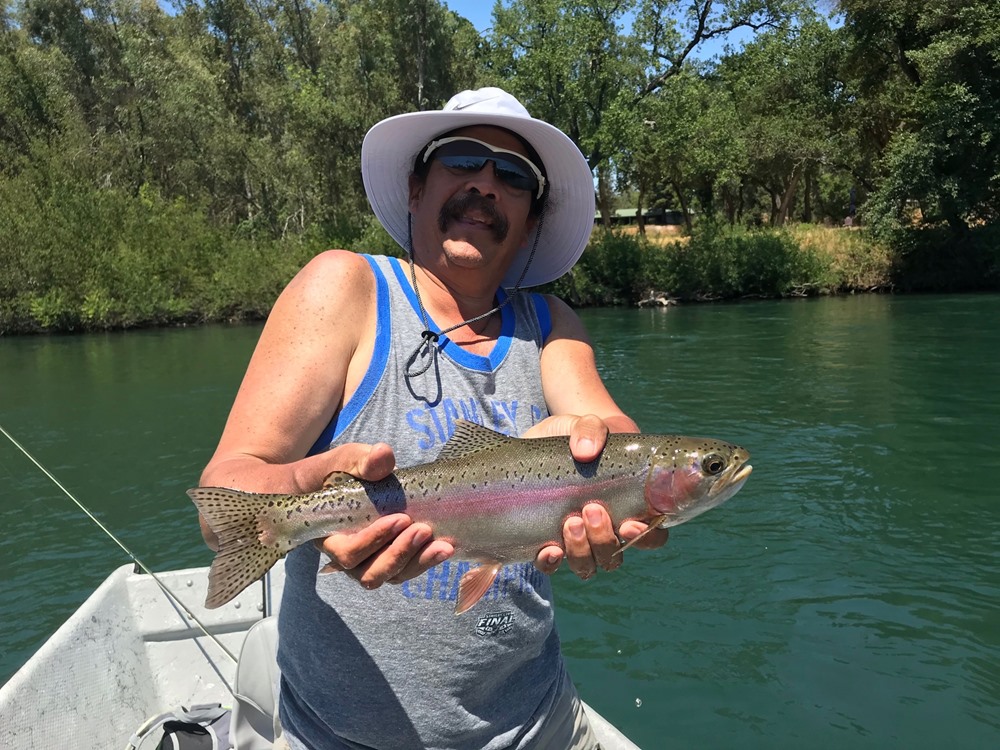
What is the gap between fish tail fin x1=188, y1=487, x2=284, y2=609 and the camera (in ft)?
7.95

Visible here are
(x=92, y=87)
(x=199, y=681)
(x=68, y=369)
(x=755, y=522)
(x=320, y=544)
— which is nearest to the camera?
(x=320, y=544)

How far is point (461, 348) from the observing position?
111 inches

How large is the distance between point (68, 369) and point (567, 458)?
28.9m

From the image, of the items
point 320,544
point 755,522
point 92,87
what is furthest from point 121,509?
point 92,87

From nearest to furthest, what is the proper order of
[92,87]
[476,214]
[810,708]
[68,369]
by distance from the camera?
[476,214]
[810,708]
[68,369]
[92,87]

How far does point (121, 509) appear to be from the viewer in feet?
41.9

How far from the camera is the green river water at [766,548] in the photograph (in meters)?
6.91

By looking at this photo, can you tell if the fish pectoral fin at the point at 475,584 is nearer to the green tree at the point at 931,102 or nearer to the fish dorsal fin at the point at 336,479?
the fish dorsal fin at the point at 336,479

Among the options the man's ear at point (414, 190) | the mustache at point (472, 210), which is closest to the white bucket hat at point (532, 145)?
the man's ear at point (414, 190)

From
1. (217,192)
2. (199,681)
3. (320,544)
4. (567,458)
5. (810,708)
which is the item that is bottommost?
(810,708)

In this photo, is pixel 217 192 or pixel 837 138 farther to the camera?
pixel 217 192

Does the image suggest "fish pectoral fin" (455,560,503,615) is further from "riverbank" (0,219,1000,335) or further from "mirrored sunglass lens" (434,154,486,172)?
"riverbank" (0,219,1000,335)

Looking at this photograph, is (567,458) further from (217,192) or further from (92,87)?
(92,87)

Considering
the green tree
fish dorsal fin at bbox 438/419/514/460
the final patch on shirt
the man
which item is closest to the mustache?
the man
